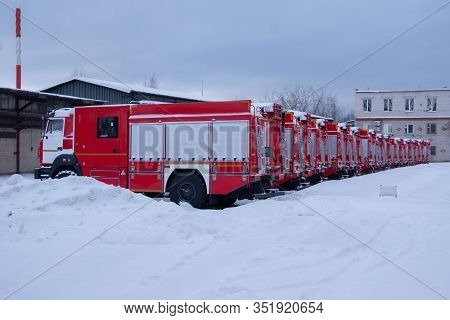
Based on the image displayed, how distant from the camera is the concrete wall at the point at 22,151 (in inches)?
1134

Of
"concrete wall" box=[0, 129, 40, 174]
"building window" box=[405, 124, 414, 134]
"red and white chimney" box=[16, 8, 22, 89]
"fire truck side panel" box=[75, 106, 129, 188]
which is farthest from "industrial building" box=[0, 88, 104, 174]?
"building window" box=[405, 124, 414, 134]

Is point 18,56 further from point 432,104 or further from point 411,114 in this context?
point 432,104

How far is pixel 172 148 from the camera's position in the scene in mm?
16203

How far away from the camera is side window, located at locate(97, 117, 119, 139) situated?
17.1 m

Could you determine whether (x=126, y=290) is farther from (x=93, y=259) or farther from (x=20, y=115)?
(x=20, y=115)

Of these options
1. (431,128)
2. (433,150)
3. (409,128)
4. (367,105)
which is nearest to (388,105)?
(367,105)

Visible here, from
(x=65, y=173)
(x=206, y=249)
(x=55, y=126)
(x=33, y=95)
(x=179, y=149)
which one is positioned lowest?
(x=206, y=249)

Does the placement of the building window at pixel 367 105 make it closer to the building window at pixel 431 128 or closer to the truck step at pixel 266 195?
the building window at pixel 431 128

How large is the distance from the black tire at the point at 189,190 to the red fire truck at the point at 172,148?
29 mm

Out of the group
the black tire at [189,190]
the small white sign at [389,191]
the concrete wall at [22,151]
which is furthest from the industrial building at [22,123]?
the small white sign at [389,191]

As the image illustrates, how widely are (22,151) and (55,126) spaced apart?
13.2 meters

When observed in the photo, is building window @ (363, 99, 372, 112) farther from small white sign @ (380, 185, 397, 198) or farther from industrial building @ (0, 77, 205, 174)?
small white sign @ (380, 185, 397, 198)

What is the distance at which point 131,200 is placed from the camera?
1167 centimetres
